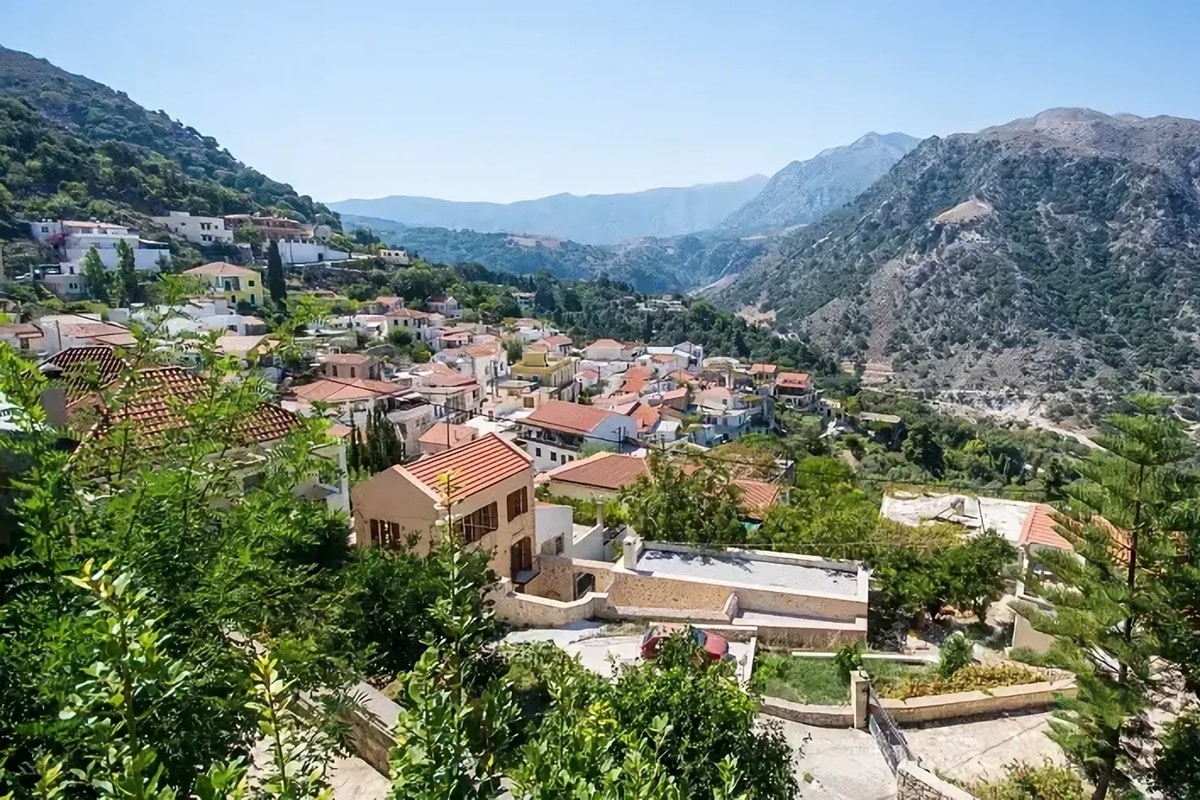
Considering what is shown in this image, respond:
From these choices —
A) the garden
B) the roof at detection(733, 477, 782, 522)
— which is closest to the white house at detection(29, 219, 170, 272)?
the roof at detection(733, 477, 782, 522)

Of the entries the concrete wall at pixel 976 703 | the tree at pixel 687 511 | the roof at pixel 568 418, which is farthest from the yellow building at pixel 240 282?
the concrete wall at pixel 976 703

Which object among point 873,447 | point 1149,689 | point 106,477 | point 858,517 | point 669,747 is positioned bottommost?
point 873,447

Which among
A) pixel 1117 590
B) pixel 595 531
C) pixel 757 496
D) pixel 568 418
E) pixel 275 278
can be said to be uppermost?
pixel 1117 590

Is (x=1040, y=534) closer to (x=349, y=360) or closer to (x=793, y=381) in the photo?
(x=349, y=360)

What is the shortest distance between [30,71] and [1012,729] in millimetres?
164077

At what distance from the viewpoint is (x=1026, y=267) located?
98312 mm

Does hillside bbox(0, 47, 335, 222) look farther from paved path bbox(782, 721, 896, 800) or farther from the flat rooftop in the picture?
paved path bbox(782, 721, 896, 800)

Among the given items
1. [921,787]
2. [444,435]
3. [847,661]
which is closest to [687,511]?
[847,661]

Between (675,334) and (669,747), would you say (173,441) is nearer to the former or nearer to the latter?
(669,747)

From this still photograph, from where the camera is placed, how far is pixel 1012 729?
938 centimetres

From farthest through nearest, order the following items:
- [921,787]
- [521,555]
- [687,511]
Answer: [687,511]
[521,555]
[921,787]

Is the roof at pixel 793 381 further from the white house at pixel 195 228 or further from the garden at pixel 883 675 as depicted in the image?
the white house at pixel 195 228

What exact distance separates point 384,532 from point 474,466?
1790 millimetres

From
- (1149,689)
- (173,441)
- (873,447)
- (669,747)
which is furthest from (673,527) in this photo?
(873,447)
